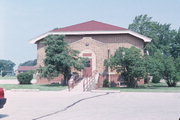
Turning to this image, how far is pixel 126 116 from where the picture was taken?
11117mm

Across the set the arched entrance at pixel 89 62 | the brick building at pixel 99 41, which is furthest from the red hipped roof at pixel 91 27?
the arched entrance at pixel 89 62

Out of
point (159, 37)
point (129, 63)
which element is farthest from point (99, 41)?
point (159, 37)

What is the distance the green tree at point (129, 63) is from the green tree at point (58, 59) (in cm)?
380

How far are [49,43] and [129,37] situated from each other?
34.9ft

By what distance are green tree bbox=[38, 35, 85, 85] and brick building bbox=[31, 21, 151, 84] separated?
3046mm

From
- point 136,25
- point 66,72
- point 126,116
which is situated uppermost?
point 136,25

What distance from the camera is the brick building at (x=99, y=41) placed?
37.1m

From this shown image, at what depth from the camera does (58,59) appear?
32281mm

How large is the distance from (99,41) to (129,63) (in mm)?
7082

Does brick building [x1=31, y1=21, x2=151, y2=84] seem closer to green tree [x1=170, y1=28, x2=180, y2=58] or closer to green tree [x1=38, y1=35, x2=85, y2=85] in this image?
green tree [x1=38, y1=35, x2=85, y2=85]

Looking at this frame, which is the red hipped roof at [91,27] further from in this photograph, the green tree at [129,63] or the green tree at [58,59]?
the green tree at [129,63]

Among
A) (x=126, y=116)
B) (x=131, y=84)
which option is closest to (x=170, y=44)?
(x=131, y=84)

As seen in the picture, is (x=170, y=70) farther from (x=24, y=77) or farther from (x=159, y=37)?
(x=159, y=37)

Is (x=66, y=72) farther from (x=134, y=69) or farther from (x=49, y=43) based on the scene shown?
(x=134, y=69)
